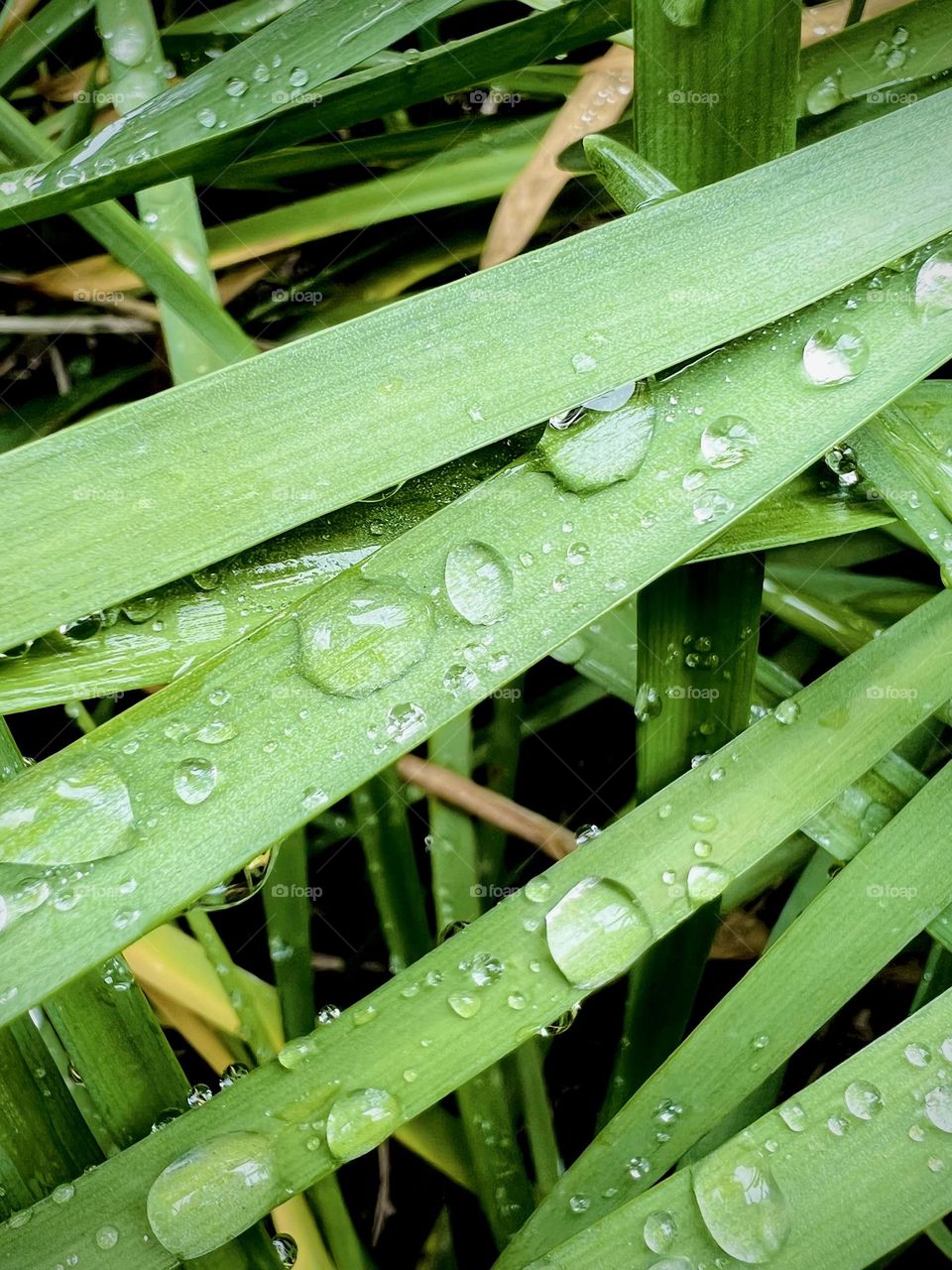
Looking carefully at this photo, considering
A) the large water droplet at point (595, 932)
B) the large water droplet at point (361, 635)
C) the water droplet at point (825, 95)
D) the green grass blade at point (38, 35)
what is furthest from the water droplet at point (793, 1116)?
the green grass blade at point (38, 35)

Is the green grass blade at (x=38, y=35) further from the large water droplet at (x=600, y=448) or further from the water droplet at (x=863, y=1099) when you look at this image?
the water droplet at (x=863, y=1099)

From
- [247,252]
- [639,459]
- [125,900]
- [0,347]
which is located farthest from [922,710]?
[0,347]

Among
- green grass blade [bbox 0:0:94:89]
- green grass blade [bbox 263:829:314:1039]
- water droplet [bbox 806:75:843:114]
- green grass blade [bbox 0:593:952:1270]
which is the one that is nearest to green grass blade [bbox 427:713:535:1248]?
green grass blade [bbox 263:829:314:1039]

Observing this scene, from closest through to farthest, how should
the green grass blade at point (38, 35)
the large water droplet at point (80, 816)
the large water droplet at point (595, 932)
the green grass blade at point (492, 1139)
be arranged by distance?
the large water droplet at point (80, 816) → the large water droplet at point (595, 932) → the green grass blade at point (492, 1139) → the green grass blade at point (38, 35)

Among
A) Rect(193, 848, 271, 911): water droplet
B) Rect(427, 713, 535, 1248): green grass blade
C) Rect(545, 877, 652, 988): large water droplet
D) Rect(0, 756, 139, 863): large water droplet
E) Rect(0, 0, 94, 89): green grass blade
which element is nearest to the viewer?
Rect(0, 756, 139, 863): large water droplet

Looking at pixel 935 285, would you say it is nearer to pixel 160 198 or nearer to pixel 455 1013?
pixel 455 1013

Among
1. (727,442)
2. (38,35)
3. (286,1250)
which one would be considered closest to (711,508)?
(727,442)

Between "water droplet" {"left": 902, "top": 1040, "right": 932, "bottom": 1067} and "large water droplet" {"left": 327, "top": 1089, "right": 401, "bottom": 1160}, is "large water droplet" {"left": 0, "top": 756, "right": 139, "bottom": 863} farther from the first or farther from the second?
"water droplet" {"left": 902, "top": 1040, "right": 932, "bottom": 1067}
